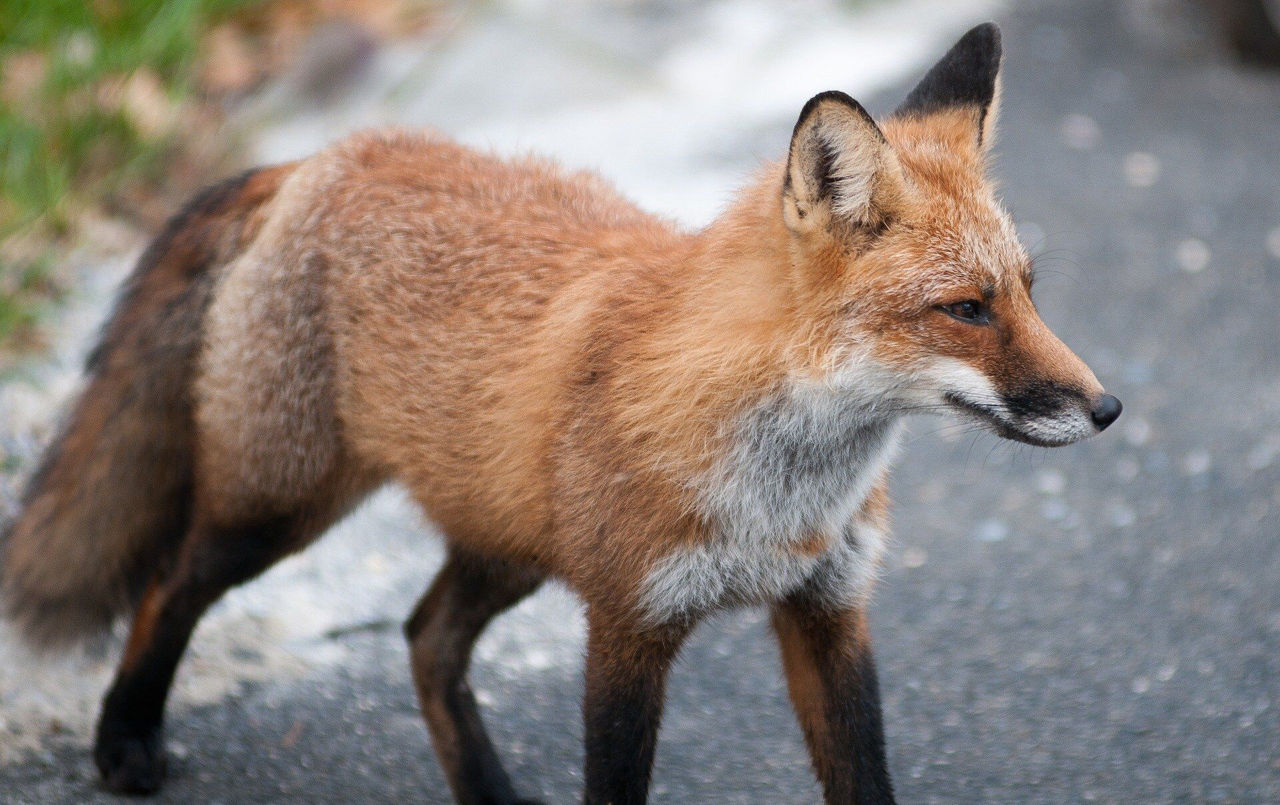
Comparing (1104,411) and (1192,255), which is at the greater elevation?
(1104,411)

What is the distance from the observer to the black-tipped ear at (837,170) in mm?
2787

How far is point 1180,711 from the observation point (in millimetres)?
4152

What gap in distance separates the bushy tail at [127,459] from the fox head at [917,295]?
1.87m

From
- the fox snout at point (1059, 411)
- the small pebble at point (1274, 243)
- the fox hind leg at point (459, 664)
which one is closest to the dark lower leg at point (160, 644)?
the fox hind leg at point (459, 664)

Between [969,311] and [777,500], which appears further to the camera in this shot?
[777,500]

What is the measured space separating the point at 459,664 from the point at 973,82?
91.0 inches

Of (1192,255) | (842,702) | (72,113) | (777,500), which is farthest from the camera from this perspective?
(1192,255)

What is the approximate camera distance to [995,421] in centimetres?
289

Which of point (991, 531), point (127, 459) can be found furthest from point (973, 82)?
point (127, 459)

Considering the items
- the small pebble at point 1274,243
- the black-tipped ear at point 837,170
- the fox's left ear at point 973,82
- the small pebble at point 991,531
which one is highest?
the fox's left ear at point 973,82

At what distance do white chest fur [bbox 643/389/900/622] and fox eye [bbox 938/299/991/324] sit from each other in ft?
1.00

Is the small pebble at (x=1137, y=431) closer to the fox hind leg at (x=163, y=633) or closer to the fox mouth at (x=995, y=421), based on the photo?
the fox mouth at (x=995, y=421)

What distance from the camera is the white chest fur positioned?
299 cm

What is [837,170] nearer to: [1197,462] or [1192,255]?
[1197,462]
